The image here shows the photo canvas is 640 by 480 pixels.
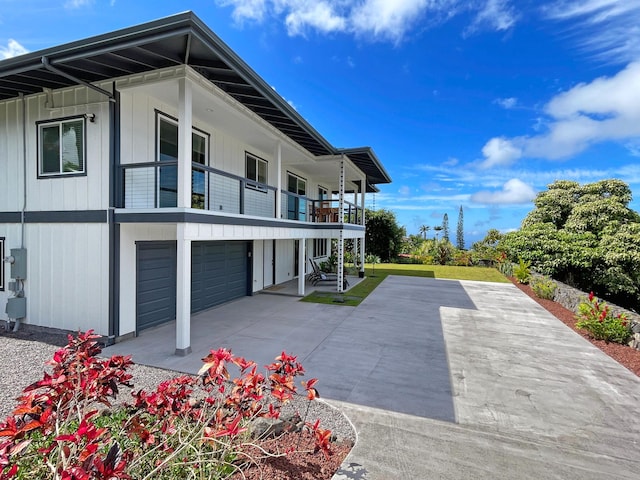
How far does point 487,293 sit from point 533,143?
46.9 meters

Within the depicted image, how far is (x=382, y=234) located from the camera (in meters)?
25.9

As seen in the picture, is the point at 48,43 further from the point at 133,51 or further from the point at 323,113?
the point at 323,113

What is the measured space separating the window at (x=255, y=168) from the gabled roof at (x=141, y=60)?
367 centimetres

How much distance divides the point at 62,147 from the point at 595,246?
21393 mm

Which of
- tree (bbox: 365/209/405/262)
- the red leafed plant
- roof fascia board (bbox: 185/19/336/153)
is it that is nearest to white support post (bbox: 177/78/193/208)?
roof fascia board (bbox: 185/19/336/153)

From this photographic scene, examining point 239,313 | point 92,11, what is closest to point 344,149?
point 239,313

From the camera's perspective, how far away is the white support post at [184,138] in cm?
591

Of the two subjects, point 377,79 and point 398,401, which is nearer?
point 398,401

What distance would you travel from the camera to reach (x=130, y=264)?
668 centimetres

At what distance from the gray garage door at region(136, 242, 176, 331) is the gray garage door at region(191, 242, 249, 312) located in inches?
37.4

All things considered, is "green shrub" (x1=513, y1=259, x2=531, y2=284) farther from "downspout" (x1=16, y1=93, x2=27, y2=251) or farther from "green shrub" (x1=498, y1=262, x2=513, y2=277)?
"downspout" (x1=16, y1=93, x2=27, y2=251)

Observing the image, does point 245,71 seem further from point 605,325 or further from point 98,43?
→ point 605,325

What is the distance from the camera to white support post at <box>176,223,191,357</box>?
596 cm

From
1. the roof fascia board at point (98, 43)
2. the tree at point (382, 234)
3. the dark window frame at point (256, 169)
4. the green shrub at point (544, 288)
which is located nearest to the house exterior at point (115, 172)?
the roof fascia board at point (98, 43)
